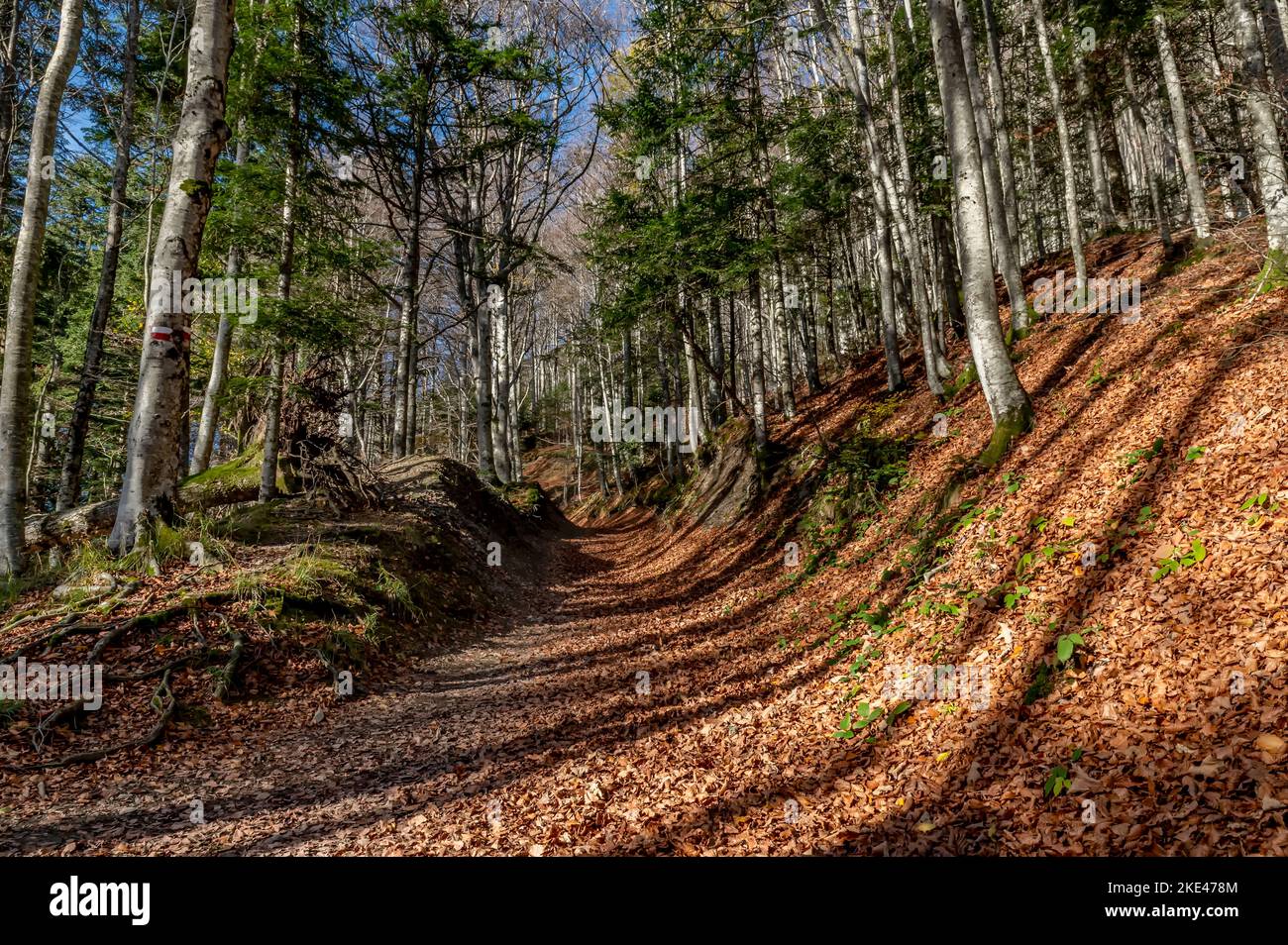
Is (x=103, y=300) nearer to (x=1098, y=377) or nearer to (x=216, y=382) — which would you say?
(x=216, y=382)

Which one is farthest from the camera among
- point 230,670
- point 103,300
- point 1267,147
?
point 103,300

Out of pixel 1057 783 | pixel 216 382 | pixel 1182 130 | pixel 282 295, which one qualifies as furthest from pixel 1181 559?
pixel 216 382

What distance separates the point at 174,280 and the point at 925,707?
Answer: 938 centimetres

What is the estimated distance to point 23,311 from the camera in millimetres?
7488

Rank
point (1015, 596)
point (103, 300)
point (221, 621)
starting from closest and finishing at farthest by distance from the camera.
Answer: point (1015, 596) < point (221, 621) < point (103, 300)

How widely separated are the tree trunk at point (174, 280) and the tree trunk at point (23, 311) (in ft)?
5.53

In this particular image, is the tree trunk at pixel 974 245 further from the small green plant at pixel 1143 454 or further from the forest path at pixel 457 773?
the forest path at pixel 457 773

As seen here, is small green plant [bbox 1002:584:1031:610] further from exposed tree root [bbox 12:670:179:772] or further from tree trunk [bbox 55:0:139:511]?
tree trunk [bbox 55:0:139:511]

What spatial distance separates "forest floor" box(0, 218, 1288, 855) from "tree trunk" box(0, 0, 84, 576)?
200 inches

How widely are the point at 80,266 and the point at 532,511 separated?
56.2 ft

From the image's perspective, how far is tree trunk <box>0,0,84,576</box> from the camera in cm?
739

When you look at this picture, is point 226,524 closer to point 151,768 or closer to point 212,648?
point 212,648

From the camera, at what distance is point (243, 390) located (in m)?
10.1

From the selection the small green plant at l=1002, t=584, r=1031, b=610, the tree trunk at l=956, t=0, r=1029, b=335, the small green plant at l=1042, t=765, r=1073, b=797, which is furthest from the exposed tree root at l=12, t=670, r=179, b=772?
the tree trunk at l=956, t=0, r=1029, b=335
